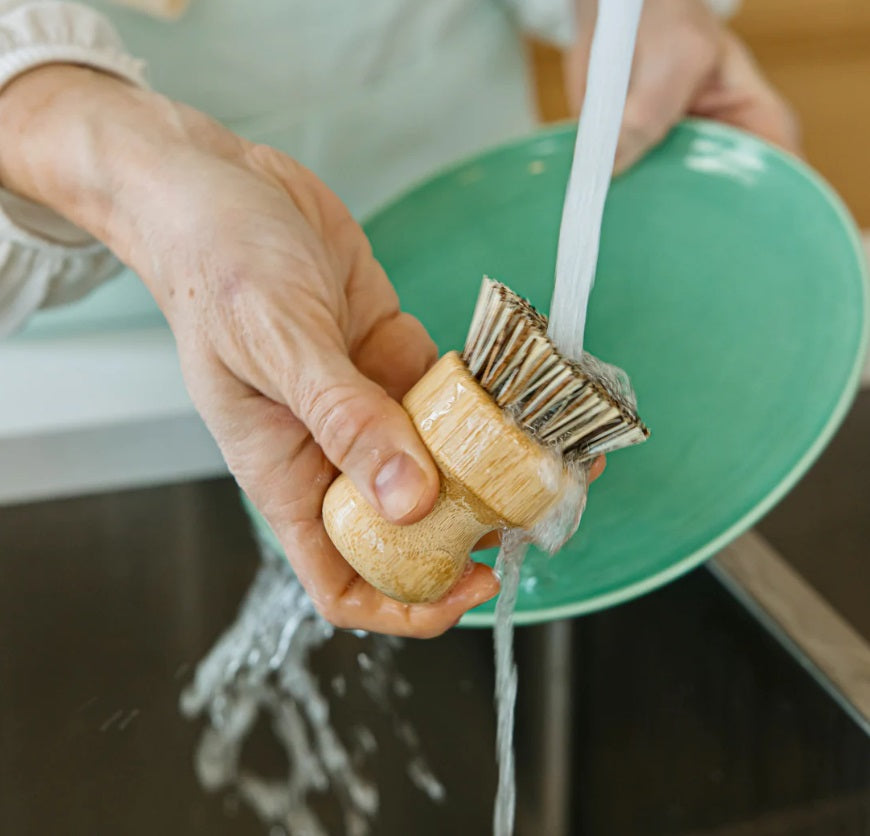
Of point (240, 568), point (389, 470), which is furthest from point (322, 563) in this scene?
point (240, 568)

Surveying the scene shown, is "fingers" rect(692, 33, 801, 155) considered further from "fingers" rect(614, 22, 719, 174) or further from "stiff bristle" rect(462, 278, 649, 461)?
"stiff bristle" rect(462, 278, 649, 461)

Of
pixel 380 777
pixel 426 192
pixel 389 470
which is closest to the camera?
pixel 389 470

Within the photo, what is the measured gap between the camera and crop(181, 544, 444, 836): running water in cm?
50

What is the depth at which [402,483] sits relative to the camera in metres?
0.32

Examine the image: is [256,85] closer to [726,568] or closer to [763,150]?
[763,150]

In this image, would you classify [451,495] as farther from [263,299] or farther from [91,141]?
[91,141]

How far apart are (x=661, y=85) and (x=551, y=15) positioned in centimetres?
16

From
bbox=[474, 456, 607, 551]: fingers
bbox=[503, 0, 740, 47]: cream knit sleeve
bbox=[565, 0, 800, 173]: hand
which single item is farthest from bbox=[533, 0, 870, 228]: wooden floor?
bbox=[474, 456, 607, 551]: fingers

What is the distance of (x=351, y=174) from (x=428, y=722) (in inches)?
15.1

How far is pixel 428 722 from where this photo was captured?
53 cm

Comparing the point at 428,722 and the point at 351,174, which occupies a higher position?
the point at 351,174

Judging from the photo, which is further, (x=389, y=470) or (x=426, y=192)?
(x=426, y=192)

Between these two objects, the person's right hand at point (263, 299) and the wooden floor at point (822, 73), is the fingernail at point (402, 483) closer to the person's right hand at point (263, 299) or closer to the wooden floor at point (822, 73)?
the person's right hand at point (263, 299)

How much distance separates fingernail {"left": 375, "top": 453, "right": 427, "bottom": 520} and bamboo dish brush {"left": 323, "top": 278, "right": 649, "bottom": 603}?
1 cm
